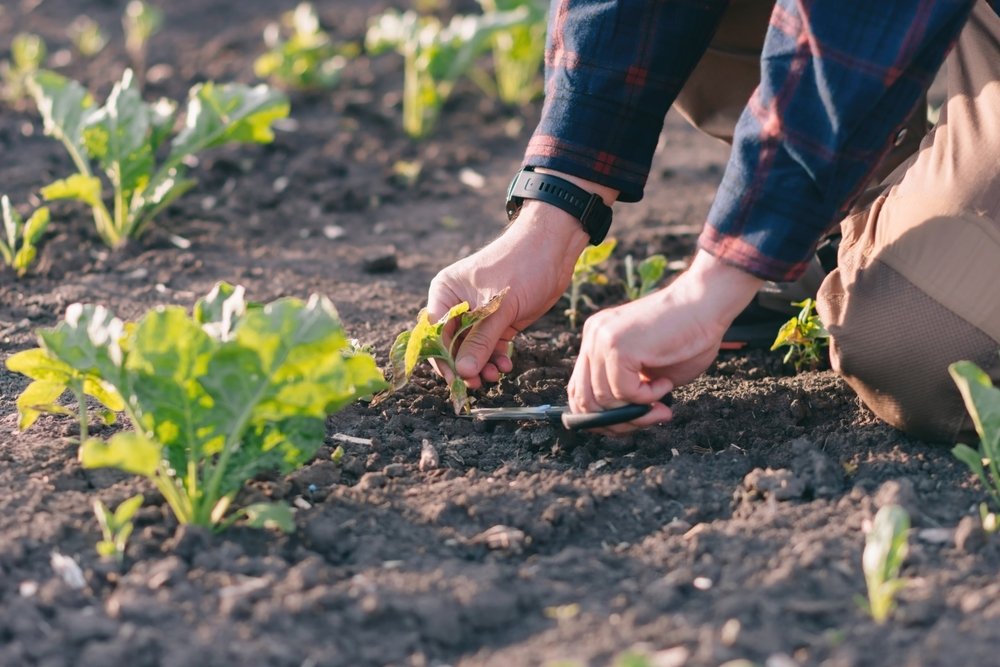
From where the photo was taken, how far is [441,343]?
7.79 ft

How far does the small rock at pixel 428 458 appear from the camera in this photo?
227cm

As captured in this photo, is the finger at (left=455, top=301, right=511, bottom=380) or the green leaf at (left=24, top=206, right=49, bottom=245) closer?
the finger at (left=455, top=301, right=511, bottom=380)

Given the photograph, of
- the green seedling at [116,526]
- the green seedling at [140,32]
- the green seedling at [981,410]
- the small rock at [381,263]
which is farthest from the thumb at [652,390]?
the green seedling at [140,32]

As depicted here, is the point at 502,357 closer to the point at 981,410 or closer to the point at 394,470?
the point at 394,470

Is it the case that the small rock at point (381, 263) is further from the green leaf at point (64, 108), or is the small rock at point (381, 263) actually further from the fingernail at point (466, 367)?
the fingernail at point (466, 367)

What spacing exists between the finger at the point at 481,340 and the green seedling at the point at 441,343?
19mm

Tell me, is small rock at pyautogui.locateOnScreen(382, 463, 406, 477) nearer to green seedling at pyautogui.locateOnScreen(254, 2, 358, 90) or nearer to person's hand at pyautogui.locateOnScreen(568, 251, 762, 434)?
person's hand at pyautogui.locateOnScreen(568, 251, 762, 434)

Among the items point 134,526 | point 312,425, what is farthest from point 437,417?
point 134,526

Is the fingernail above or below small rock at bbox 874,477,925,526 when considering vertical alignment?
below

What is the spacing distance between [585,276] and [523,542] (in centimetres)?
106

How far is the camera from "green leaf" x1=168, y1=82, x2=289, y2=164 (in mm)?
3342

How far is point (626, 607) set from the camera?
5.84 ft

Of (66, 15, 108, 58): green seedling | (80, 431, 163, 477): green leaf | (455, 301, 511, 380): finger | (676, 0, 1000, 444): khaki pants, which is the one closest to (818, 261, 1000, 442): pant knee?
(676, 0, 1000, 444): khaki pants

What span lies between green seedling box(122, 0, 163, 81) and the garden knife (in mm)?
3553
